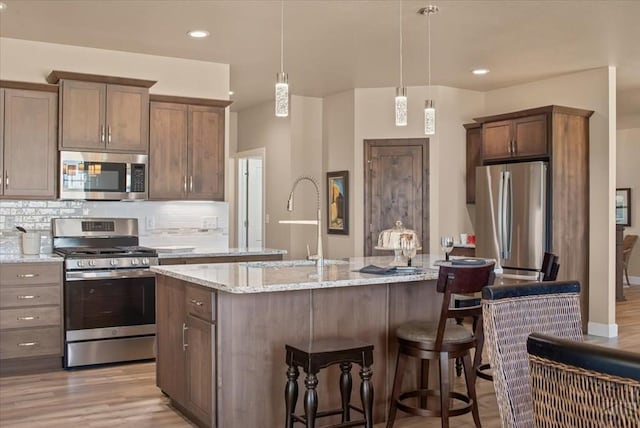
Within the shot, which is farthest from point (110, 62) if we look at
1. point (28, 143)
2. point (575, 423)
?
point (575, 423)

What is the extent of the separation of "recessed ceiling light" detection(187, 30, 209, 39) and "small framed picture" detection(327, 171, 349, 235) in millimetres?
2830

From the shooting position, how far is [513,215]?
6.30 m

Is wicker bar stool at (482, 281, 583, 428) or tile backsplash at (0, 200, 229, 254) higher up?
tile backsplash at (0, 200, 229, 254)

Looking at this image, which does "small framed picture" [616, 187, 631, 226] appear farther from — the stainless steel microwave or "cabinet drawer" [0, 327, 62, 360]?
"cabinet drawer" [0, 327, 62, 360]

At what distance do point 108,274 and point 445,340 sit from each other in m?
2.90

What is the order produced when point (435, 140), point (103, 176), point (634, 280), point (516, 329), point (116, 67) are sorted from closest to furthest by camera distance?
point (516, 329) < point (103, 176) < point (116, 67) < point (435, 140) < point (634, 280)

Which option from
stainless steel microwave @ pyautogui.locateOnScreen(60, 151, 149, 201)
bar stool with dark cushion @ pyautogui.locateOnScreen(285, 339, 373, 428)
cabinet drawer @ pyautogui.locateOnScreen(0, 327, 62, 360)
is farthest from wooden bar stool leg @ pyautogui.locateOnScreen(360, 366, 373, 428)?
stainless steel microwave @ pyautogui.locateOnScreen(60, 151, 149, 201)

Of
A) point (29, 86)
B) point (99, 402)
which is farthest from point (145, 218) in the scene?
point (99, 402)

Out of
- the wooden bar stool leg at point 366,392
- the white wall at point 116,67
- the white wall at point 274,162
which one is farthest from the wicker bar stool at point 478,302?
the white wall at point 274,162

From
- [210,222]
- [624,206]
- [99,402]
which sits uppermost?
[624,206]

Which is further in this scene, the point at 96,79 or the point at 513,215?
the point at 513,215

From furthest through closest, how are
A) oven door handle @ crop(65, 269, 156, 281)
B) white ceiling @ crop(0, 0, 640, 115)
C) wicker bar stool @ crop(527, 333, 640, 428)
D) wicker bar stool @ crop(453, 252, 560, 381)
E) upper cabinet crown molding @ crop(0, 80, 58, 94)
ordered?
1. upper cabinet crown molding @ crop(0, 80, 58, 94)
2. oven door handle @ crop(65, 269, 156, 281)
3. white ceiling @ crop(0, 0, 640, 115)
4. wicker bar stool @ crop(453, 252, 560, 381)
5. wicker bar stool @ crop(527, 333, 640, 428)

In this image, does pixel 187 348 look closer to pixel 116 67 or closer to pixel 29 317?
pixel 29 317

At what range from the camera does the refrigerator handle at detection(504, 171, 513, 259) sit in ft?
20.7
